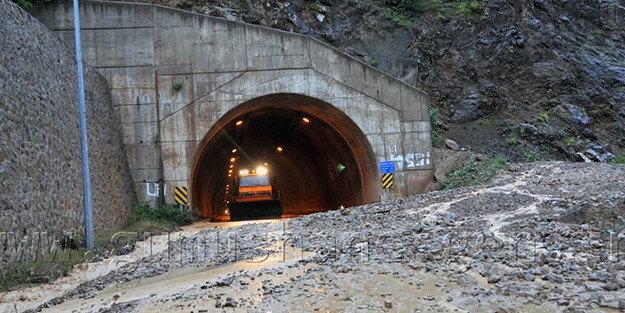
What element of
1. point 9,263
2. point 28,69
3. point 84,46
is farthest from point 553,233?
point 84,46

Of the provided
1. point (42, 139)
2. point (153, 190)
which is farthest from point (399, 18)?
point (42, 139)

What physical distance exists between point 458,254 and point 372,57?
1981cm

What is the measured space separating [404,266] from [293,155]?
27.5m

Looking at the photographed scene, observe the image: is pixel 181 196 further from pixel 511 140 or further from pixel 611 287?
pixel 611 287

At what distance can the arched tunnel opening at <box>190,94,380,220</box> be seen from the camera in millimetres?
21109

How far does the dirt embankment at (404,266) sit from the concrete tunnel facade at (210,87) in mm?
6905

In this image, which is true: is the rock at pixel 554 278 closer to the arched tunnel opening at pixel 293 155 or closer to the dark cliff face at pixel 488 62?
the arched tunnel opening at pixel 293 155

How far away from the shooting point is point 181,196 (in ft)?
61.8

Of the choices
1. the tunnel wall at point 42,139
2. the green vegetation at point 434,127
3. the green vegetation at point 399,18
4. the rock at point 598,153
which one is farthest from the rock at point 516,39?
the tunnel wall at point 42,139

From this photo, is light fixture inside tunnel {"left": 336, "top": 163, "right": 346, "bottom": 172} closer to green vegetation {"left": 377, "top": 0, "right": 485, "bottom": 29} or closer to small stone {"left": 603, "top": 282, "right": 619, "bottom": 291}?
green vegetation {"left": 377, "top": 0, "right": 485, "bottom": 29}

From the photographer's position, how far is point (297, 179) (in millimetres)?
38188

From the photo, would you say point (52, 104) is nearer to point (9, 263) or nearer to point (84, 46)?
point (9, 263)

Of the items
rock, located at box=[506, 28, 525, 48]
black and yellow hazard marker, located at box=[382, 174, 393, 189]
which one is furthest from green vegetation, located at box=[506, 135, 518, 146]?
black and yellow hazard marker, located at box=[382, 174, 393, 189]

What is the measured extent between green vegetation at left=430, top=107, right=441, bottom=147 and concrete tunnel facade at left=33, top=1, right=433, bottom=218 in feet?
5.82
